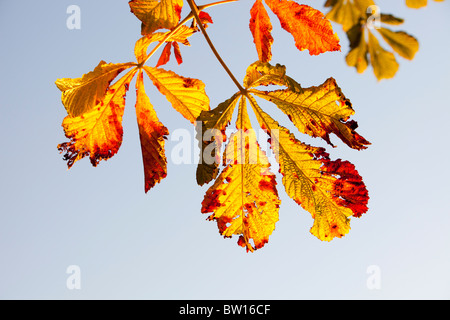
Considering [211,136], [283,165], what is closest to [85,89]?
[211,136]

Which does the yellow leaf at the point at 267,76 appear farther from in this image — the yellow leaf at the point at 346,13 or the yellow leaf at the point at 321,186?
the yellow leaf at the point at 346,13

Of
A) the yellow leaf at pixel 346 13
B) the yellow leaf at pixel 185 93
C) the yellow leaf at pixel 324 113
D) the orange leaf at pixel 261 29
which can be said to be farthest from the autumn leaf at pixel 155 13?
the yellow leaf at pixel 346 13

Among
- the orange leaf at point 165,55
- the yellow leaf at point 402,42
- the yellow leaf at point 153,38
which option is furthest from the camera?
the orange leaf at point 165,55

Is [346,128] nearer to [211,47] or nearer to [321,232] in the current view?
[321,232]

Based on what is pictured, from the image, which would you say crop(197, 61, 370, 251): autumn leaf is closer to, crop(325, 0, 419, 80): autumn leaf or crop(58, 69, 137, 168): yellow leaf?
crop(58, 69, 137, 168): yellow leaf

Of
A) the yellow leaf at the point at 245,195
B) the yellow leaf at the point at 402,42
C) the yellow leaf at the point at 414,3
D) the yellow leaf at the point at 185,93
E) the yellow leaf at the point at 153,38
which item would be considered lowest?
the yellow leaf at the point at 245,195

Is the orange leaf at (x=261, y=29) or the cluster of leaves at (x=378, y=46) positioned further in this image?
the orange leaf at (x=261, y=29)

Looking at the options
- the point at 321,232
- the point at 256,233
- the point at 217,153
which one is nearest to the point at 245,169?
the point at 217,153

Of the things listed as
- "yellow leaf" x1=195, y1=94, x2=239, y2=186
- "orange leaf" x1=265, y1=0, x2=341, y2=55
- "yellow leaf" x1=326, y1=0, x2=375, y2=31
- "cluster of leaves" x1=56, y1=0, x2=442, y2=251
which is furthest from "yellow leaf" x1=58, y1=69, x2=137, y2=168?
"yellow leaf" x1=326, y1=0, x2=375, y2=31
